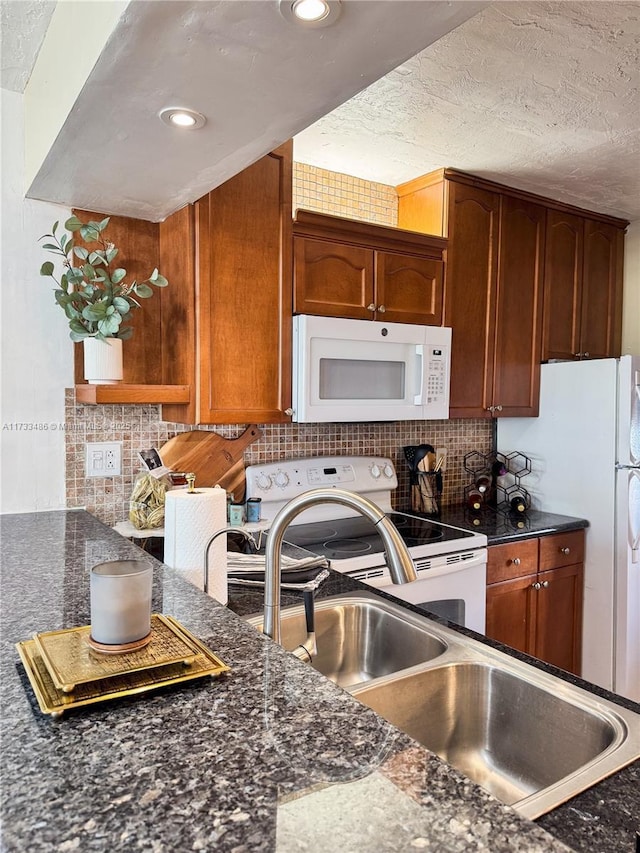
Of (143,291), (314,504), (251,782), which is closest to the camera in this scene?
(251,782)

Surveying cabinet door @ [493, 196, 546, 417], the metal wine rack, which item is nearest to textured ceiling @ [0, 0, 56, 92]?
cabinet door @ [493, 196, 546, 417]

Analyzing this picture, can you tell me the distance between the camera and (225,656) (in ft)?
2.87

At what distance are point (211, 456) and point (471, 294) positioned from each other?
139 cm

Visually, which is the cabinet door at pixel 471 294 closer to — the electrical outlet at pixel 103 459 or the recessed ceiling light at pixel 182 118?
the electrical outlet at pixel 103 459

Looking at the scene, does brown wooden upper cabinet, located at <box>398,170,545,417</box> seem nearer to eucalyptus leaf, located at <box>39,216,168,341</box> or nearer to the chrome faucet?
eucalyptus leaf, located at <box>39,216,168,341</box>

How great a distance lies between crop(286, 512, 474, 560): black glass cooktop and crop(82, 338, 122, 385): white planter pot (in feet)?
2.82

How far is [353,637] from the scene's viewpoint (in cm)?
146

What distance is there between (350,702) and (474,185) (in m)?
2.49

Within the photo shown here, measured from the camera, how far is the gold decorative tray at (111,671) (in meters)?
0.72

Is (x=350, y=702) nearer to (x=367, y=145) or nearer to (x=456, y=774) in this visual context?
(x=456, y=774)

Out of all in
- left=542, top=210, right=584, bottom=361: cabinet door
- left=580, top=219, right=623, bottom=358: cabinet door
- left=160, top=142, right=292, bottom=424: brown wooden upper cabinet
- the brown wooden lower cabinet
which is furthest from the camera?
left=580, top=219, right=623, bottom=358: cabinet door

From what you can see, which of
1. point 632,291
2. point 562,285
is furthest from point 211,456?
point 632,291

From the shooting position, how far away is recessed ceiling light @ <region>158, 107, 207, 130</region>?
125 cm

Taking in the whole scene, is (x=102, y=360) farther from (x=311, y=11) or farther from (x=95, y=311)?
(x=311, y=11)
